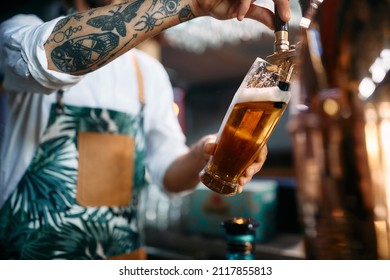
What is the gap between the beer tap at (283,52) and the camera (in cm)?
59

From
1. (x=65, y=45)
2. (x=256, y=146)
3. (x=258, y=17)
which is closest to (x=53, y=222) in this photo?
(x=65, y=45)

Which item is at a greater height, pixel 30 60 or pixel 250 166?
pixel 30 60

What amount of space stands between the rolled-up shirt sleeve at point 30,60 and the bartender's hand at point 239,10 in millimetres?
280

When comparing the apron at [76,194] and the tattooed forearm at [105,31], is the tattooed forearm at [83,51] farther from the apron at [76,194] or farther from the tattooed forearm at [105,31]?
the apron at [76,194]

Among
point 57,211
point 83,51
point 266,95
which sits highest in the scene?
point 83,51

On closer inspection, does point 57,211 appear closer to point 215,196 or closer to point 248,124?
point 248,124

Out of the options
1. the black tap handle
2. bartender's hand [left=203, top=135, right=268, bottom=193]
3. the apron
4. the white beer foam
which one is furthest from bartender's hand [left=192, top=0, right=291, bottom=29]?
the apron

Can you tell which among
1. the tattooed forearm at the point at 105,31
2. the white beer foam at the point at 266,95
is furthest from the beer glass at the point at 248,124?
the tattooed forearm at the point at 105,31

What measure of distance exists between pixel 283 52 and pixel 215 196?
101cm

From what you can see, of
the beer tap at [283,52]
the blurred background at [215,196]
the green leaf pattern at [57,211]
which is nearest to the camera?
the beer tap at [283,52]

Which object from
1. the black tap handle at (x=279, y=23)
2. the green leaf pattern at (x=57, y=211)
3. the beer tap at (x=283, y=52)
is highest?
the black tap handle at (x=279, y=23)

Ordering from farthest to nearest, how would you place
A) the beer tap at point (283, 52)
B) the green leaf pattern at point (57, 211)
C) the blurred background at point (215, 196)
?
the blurred background at point (215, 196) < the green leaf pattern at point (57, 211) < the beer tap at point (283, 52)

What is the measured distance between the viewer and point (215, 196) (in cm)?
152

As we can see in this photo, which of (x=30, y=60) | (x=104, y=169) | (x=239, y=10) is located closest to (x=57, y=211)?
(x=104, y=169)
